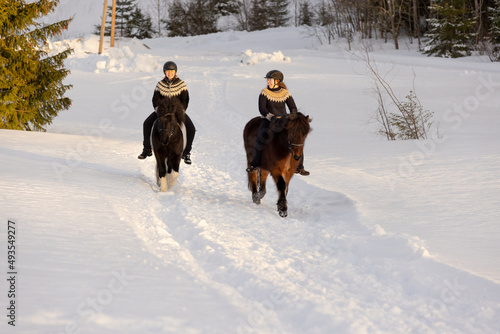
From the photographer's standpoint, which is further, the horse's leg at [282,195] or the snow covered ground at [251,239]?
the horse's leg at [282,195]

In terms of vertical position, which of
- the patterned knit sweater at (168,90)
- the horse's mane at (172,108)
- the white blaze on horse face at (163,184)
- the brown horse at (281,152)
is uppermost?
the patterned knit sweater at (168,90)

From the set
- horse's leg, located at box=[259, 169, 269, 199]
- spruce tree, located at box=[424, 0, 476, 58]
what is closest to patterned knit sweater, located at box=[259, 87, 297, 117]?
horse's leg, located at box=[259, 169, 269, 199]

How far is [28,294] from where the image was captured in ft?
11.7

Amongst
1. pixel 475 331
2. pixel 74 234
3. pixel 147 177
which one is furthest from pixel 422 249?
pixel 147 177

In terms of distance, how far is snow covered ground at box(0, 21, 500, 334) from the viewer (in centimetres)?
363

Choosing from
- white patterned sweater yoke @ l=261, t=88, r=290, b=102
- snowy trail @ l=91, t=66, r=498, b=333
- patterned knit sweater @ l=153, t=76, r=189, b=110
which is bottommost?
snowy trail @ l=91, t=66, r=498, b=333

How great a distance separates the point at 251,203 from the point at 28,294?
485 cm

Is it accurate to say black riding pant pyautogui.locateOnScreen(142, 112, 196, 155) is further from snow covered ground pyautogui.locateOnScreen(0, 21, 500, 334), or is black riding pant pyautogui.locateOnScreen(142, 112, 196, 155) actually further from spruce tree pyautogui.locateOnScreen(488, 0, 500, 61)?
spruce tree pyautogui.locateOnScreen(488, 0, 500, 61)

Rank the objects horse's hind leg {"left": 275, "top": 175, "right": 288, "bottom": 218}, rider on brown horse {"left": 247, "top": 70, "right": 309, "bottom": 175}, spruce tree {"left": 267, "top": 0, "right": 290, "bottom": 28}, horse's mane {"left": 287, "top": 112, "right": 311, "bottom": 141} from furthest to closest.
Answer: spruce tree {"left": 267, "top": 0, "right": 290, "bottom": 28} < rider on brown horse {"left": 247, "top": 70, "right": 309, "bottom": 175} < horse's hind leg {"left": 275, "top": 175, "right": 288, "bottom": 218} < horse's mane {"left": 287, "top": 112, "right": 311, "bottom": 141}

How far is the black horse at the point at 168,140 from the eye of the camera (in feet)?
26.6

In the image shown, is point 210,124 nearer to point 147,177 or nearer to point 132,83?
point 147,177

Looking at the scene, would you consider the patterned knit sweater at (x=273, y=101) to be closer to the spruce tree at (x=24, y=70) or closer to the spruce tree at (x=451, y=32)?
the spruce tree at (x=24, y=70)

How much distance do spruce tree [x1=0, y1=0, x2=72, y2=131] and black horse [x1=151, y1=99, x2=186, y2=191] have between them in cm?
761

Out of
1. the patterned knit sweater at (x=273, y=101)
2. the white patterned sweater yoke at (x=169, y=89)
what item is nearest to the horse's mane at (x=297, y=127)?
the patterned knit sweater at (x=273, y=101)
